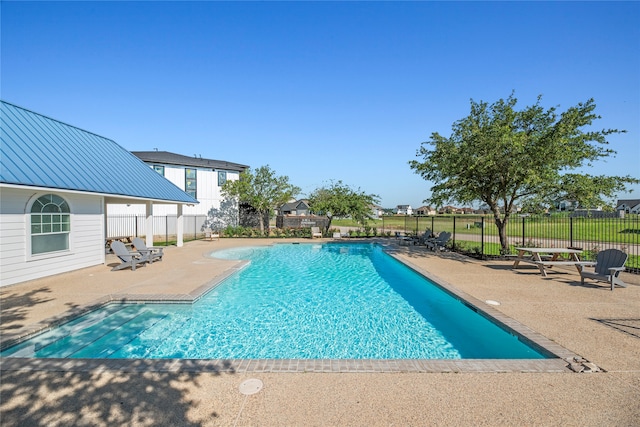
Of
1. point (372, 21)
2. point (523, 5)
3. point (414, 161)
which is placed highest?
point (372, 21)

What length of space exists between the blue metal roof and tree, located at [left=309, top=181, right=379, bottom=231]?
11.6 metres

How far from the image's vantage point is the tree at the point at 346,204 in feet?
74.9

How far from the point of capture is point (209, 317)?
669cm

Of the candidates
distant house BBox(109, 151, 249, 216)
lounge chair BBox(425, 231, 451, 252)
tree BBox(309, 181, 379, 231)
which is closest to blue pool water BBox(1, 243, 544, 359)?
lounge chair BBox(425, 231, 451, 252)

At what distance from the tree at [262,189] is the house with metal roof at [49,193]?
1109 cm

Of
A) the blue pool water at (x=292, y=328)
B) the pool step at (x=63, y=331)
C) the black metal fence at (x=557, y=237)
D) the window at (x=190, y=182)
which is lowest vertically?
the blue pool water at (x=292, y=328)

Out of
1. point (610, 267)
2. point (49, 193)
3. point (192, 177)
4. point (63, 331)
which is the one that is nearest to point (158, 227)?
point (192, 177)

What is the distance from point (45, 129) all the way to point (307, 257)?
39.3 feet

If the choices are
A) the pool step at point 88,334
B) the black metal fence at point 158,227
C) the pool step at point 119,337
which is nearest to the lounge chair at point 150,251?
the pool step at point 88,334

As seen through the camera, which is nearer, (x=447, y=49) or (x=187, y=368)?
(x=187, y=368)

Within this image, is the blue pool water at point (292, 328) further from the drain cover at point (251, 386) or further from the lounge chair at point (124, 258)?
the lounge chair at point (124, 258)

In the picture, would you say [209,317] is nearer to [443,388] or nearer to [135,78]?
[443,388]

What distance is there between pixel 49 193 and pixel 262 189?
51.8 feet

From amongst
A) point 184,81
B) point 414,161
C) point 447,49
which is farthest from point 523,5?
point 184,81
